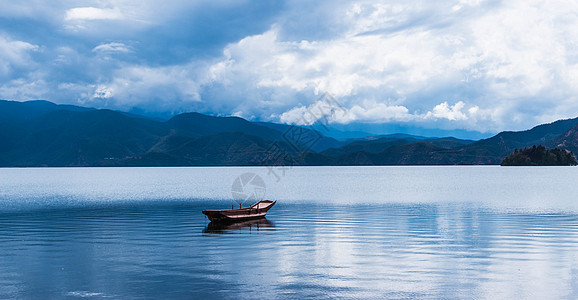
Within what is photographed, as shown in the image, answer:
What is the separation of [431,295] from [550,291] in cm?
601

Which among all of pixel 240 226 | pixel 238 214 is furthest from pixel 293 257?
pixel 238 214

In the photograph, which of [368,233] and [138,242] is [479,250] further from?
[138,242]

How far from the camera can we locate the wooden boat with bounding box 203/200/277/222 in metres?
55.7

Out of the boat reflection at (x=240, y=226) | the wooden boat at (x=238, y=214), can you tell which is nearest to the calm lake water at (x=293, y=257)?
the boat reflection at (x=240, y=226)

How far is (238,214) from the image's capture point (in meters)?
58.7

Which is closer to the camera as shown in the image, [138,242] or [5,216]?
[138,242]

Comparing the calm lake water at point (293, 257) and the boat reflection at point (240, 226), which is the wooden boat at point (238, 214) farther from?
the calm lake water at point (293, 257)

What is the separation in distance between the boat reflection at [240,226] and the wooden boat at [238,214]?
21.7 inches

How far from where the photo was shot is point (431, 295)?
24219 mm

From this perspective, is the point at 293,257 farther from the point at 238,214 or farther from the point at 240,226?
the point at 238,214

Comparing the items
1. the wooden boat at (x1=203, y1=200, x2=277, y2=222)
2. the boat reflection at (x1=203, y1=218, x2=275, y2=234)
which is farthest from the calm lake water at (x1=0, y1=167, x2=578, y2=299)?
the wooden boat at (x1=203, y1=200, x2=277, y2=222)

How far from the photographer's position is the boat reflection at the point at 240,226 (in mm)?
51156

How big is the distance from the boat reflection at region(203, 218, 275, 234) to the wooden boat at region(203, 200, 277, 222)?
21.7 inches

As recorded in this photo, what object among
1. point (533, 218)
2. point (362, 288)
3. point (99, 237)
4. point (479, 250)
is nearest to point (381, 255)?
point (479, 250)
